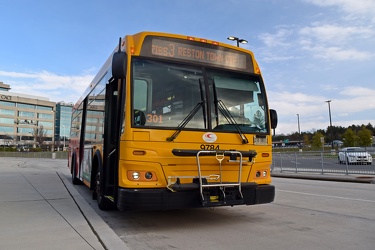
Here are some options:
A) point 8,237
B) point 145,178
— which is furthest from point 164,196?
point 8,237

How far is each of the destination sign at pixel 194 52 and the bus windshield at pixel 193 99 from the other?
0.60ft

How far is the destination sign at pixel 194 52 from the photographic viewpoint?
20.1ft

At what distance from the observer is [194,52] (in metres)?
6.45

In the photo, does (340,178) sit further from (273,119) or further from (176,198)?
(176,198)

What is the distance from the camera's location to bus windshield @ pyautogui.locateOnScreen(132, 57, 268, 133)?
19.0 ft

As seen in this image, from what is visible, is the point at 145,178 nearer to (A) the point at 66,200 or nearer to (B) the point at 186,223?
(B) the point at 186,223

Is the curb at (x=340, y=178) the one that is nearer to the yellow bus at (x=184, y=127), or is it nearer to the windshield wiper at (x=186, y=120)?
the yellow bus at (x=184, y=127)

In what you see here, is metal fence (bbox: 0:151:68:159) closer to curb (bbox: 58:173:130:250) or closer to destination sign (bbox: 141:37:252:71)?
curb (bbox: 58:173:130:250)

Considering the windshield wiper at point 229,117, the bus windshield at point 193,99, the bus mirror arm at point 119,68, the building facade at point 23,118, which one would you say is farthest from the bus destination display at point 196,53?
the building facade at point 23,118

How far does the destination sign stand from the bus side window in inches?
43.4

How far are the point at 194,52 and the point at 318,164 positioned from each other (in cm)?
1478

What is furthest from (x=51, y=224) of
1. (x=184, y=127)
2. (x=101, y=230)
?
(x=184, y=127)

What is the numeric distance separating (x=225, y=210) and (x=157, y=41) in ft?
13.7

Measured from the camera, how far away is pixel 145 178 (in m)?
5.52
